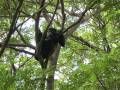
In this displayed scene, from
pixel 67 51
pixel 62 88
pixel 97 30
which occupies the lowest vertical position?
pixel 62 88

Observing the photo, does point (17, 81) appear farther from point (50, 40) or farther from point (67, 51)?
point (67, 51)

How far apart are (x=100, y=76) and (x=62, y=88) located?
0.67m

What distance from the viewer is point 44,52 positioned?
5.65 m

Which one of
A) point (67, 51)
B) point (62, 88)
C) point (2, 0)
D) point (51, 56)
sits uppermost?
point (67, 51)

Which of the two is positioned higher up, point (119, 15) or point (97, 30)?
point (97, 30)

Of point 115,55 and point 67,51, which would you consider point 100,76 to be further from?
point 67,51

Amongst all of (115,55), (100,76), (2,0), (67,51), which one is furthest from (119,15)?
(67,51)

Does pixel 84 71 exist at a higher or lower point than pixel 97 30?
lower

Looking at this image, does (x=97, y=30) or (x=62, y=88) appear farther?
(x=97, y=30)

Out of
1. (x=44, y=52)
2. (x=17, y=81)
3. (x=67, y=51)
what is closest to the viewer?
(x=17, y=81)

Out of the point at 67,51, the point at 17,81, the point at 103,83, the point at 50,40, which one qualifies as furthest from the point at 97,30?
the point at 17,81

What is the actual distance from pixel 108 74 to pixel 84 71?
0.42 meters

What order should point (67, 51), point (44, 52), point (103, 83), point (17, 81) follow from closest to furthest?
1. point (17, 81)
2. point (103, 83)
3. point (44, 52)
4. point (67, 51)

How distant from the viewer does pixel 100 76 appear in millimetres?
4691
